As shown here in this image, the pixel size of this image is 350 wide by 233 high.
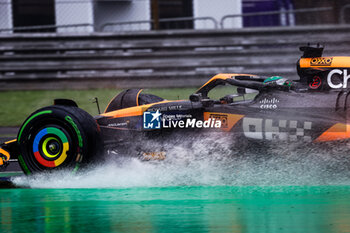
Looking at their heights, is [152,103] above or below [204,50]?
below

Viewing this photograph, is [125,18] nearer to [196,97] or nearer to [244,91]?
[244,91]

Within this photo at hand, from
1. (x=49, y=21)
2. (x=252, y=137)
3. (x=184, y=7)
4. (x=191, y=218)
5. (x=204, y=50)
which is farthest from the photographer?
(x=49, y=21)

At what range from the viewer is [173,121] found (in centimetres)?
552

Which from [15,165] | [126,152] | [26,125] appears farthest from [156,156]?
[15,165]

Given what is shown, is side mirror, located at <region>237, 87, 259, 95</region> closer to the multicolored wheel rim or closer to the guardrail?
the multicolored wheel rim

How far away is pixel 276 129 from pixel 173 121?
38.8 inches

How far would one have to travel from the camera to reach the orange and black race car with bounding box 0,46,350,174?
5039 millimetres

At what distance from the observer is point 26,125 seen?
5.53 metres

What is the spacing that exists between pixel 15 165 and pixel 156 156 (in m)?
2.06

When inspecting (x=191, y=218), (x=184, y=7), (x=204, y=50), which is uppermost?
(x=184, y=7)

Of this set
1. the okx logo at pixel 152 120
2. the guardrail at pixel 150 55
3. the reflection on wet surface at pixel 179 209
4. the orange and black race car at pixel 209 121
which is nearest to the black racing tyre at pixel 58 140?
the orange and black race car at pixel 209 121

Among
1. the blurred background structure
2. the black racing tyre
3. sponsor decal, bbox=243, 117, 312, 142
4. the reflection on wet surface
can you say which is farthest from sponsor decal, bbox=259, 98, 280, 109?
the blurred background structure

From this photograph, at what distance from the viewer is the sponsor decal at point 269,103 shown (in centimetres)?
519

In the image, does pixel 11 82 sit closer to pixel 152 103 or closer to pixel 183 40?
pixel 183 40
